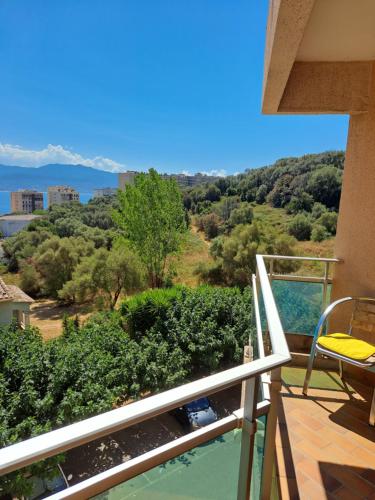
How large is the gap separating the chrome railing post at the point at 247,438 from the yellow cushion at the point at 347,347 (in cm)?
133

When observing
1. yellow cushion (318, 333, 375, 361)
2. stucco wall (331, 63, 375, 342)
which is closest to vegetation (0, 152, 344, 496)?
stucco wall (331, 63, 375, 342)

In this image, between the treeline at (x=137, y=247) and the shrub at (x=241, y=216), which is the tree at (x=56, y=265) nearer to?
the treeline at (x=137, y=247)

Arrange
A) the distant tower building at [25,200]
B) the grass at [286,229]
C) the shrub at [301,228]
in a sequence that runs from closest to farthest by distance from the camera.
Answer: the grass at [286,229]
the shrub at [301,228]
the distant tower building at [25,200]

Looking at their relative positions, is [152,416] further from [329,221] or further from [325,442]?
[329,221]

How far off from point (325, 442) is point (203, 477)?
125 centimetres

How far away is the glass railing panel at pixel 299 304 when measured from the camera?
301 centimetres

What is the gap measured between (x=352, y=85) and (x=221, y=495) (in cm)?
308

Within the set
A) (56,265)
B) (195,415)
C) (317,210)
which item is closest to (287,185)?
(317,210)

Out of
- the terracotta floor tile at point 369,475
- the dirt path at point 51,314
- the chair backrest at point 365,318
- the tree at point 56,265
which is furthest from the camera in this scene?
the tree at point 56,265

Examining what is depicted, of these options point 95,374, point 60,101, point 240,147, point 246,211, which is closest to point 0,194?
point 60,101

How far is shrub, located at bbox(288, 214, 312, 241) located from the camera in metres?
19.1

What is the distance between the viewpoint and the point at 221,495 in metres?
0.96

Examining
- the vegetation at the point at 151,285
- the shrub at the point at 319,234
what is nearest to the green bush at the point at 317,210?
the vegetation at the point at 151,285

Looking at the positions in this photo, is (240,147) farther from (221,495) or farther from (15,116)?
(221,495)
